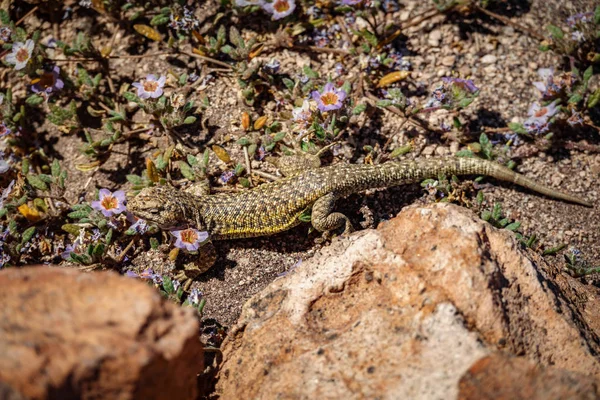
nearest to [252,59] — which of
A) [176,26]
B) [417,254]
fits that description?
[176,26]

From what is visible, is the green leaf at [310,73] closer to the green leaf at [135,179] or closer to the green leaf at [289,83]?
the green leaf at [289,83]

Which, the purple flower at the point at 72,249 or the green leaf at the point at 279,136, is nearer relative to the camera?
the purple flower at the point at 72,249

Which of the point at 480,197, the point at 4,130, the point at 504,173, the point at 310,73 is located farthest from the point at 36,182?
the point at 504,173

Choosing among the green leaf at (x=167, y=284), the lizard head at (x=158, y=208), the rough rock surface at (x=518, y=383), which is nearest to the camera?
the rough rock surface at (x=518, y=383)

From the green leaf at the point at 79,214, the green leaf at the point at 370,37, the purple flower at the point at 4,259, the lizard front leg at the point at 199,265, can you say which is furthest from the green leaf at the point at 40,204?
the green leaf at the point at 370,37

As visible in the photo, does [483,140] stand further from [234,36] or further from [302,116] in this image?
[234,36]

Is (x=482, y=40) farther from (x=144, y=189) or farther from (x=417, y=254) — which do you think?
(x=144, y=189)

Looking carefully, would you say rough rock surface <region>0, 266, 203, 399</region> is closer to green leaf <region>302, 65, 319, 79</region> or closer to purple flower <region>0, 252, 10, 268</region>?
purple flower <region>0, 252, 10, 268</region>
